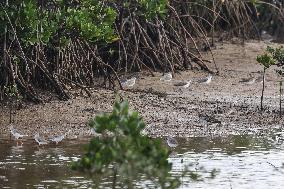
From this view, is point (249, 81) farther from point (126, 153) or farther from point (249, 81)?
point (126, 153)

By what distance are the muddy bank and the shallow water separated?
0.56 m

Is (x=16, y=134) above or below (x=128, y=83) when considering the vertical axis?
below

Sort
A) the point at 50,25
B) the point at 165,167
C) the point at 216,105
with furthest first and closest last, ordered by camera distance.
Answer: the point at 216,105, the point at 50,25, the point at 165,167

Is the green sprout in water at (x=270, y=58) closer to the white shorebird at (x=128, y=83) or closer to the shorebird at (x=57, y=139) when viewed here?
the white shorebird at (x=128, y=83)

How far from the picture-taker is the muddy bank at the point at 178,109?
1080cm

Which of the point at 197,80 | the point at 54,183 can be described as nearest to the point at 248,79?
the point at 197,80

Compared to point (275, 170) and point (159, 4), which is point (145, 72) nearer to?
point (159, 4)

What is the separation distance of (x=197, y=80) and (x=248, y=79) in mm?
873

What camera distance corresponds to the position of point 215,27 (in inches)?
655

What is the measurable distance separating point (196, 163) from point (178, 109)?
9.49 ft

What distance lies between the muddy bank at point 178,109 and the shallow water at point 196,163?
56 cm

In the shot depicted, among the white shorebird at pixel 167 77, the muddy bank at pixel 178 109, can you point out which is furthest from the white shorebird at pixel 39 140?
the white shorebird at pixel 167 77

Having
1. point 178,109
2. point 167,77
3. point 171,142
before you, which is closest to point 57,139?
point 171,142

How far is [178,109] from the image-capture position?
461 inches
